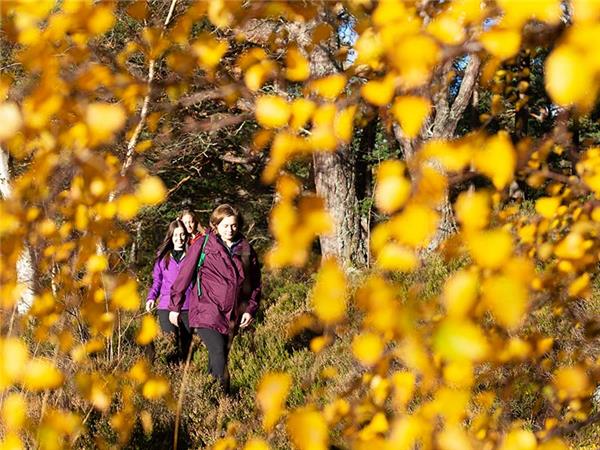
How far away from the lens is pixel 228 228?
4.63 metres

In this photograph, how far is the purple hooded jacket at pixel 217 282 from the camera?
468 cm

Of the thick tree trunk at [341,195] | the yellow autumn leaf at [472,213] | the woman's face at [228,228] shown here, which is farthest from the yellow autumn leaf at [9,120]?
the thick tree trunk at [341,195]

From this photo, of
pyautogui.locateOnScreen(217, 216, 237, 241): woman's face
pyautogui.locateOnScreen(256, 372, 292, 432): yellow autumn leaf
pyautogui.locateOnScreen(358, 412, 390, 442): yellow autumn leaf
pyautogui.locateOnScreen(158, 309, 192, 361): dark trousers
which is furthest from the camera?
pyautogui.locateOnScreen(158, 309, 192, 361): dark trousers

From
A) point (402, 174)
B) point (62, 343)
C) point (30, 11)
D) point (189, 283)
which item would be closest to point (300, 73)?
point (402, 174)

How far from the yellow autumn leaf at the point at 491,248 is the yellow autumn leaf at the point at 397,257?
0.39 ft

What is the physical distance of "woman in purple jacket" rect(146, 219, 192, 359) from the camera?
5679 millimetres

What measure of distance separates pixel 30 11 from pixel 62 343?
2.89 feet

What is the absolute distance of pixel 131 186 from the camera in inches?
56.4

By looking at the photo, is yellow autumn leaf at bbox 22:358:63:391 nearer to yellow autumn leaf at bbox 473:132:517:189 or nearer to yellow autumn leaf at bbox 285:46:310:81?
yellow autumn leaf at bbox 285:46:310:81

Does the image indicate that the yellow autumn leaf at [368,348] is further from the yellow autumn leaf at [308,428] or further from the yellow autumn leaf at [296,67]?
the yellow autumn leaf at [296,67]

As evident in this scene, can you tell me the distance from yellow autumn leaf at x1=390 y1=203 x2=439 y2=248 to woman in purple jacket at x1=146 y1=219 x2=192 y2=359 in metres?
4.70

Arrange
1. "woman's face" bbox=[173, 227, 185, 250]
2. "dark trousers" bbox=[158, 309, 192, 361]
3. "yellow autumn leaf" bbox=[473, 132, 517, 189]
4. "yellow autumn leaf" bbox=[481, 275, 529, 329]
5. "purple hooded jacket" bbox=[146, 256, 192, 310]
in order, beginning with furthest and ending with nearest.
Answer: "purple hooded jacket" bbox=[146, 256, 192, 310] < "woman's face" bbox=[173, 227, 185, 250] < "dark trousers" bbox=[158, 309, 192, 361] < "yellow autumn leaf" bbox=[473, 132, 517, 189] < "yellow autumn leaf" bbox=[481, 275, 529, 329]

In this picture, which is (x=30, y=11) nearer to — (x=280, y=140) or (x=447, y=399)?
(x=280, y=140)

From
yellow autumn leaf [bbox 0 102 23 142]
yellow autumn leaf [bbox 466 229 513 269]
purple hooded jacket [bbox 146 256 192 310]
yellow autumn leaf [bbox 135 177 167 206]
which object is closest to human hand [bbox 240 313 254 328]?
purple hooded jacket [bbox 146 256 192 310]
